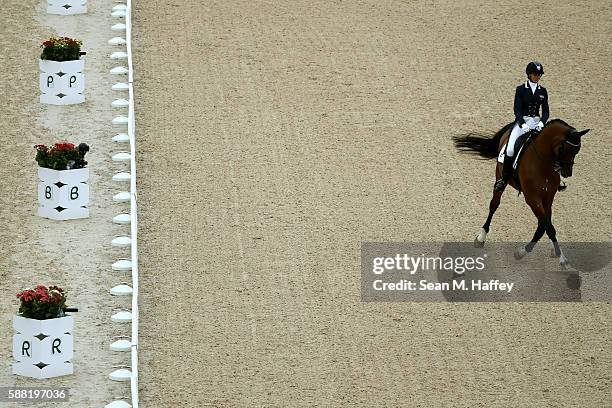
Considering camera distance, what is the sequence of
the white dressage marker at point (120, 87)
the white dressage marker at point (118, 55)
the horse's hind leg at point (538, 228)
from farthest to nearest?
the white dressage marker at point (118, 55) → the white dressage marker at point (120, 87) → the horse's hind leg at point (538, 228)

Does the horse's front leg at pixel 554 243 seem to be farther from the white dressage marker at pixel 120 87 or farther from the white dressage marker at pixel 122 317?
the white dressage marker at pixel 120 87

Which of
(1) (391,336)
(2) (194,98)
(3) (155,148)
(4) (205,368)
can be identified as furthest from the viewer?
(2) (194,98)

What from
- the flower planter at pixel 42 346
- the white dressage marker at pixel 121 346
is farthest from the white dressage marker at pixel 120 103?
the flower planter at pixel 42 346

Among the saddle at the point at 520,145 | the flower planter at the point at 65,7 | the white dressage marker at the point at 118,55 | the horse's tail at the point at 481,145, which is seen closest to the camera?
the saddle at the point at 520,145

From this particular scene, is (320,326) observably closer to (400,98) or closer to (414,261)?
(414,261)

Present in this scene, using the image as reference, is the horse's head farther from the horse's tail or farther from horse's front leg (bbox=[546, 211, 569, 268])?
the horse's tail

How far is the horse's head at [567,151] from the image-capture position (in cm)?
1338

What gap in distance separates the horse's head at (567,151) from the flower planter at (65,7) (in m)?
13.0

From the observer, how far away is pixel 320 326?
12969 millimetres

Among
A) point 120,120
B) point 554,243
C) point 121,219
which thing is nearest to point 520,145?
point 554,243

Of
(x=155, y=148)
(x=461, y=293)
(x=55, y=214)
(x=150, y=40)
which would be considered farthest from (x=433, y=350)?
(x=150, y=40)

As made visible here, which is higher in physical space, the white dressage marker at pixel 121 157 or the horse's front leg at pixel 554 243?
the horse's front leg at pixel 554 243

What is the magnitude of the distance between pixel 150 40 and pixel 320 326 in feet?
34.8

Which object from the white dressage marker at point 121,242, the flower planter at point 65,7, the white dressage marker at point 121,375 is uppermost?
the white dressage marker at point 121,375
